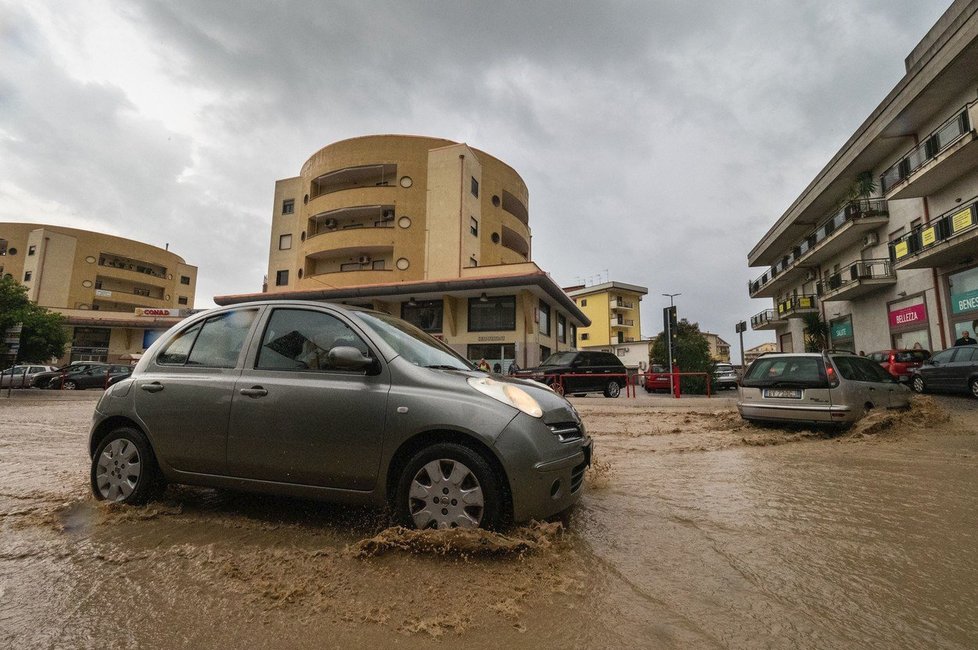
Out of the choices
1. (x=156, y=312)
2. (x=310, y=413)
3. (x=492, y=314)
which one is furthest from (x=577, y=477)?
(x=156, y=312)

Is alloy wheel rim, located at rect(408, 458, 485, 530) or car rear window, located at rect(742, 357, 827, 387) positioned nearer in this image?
alloy wheel rim, located at rect(408, 458, 485, 530)

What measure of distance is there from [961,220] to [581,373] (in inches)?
546

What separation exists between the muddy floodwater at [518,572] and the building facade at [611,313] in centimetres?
5261

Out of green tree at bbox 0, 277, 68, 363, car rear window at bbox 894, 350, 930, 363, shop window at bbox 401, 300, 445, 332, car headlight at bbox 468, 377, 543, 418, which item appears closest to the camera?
car headlight at bbox 468, 377, 543, 418

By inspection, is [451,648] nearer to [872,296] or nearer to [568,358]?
[568,358]

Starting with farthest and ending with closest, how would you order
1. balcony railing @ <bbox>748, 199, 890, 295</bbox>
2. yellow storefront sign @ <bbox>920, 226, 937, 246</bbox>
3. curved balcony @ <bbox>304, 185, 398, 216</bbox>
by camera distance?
1. curved balcony @ <bbox>304, 185, 398, 216</bbox>
2. balcony railing @ <bbox>748, 199, 890, 295</bbox>
3. yellow storefront sign @ <bbox>920, 226, 937, 246</bbox>

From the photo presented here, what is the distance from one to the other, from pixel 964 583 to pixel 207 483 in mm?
4262

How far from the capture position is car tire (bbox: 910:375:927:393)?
13.3m

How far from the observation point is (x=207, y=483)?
3.13 m

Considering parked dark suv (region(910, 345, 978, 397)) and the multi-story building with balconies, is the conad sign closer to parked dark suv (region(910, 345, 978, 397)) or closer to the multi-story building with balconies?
parked dark suv (region(910, 345, 978, 397))

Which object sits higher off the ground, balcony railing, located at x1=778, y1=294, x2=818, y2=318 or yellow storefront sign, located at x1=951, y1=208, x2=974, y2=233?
yellow storefront sign, located at x1=951, y1=208, x2=974, y2=233

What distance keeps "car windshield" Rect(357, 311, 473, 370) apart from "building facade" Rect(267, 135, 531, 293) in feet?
72.4

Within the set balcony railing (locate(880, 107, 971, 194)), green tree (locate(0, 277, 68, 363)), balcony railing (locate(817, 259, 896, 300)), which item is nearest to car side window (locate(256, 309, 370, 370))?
balcony railing (locate(880, 107, 971, 194))

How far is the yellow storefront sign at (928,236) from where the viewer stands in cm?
1692
